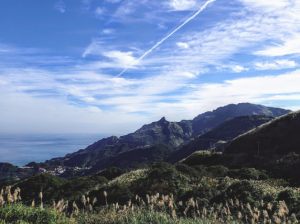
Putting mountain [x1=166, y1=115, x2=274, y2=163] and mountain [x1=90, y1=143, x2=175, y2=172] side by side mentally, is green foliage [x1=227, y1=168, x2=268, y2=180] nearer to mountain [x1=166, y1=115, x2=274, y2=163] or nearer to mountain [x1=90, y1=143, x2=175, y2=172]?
mountain [x1=166, y1=115, x2=274, y2=163]

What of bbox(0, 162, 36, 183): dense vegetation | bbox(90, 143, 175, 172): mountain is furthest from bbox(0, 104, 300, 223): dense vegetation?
bbox(0, 162, 36, 183): dense vegetation

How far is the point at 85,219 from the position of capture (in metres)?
6.16

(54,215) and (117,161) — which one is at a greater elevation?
(54,215)

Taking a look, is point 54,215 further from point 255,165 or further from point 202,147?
point 202,147

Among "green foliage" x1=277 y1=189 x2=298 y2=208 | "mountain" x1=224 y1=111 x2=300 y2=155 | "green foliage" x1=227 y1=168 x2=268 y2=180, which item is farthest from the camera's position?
"mountain" x1=224 y1=111 x2=300 y2=155

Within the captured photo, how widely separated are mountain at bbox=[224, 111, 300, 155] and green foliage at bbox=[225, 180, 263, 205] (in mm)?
27861

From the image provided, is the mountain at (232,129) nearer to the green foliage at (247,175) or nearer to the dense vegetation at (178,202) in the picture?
the green foliage at (247,175)

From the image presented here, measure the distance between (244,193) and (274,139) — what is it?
35.0 m

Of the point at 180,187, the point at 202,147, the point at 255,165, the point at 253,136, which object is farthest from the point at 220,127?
the point at 180,187

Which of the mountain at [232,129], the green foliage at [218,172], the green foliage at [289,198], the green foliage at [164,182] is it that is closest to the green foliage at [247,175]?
the green foliage at [218,172]

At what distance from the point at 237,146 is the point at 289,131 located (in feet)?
31.9

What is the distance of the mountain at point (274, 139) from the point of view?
119ft

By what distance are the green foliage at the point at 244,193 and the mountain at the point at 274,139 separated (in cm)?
2786

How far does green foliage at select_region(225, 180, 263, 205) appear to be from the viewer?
10.6m
